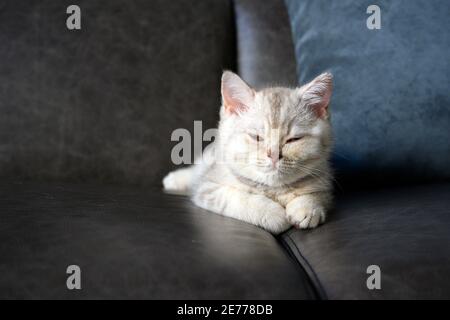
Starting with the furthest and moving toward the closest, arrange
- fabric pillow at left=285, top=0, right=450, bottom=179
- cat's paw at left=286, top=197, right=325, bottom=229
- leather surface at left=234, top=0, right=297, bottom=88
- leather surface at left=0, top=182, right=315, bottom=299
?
leather surface at left=234, top=0, right=297, bottom=88 → fabric pillow at left=285, top=0, right=450, bottom=179 → cat's paw at left=286, top=197, right=325, bottom=229 → leather surface at left=0, top=182, right=315, bottom=299

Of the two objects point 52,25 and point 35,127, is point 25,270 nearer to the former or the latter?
point 35,127

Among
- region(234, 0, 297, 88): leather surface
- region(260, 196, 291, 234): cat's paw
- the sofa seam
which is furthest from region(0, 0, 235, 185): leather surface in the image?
the sofa seam

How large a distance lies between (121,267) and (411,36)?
3.81ft

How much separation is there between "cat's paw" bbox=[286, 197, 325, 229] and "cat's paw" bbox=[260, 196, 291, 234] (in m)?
0.02

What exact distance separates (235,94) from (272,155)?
0.84ft

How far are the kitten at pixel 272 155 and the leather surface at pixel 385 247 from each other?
96 millimetres

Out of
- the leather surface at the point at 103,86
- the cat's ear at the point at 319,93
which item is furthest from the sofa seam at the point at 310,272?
the leather surface at the point at 103,86

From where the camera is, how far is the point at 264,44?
5.97ft

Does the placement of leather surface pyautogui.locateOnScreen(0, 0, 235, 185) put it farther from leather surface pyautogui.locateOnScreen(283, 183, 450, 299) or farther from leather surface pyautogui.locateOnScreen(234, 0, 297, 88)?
leather surface pyautogui.locateOnScreen(283, 183, 450, 299)

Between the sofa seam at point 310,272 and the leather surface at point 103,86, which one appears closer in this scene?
the sofa seam at point 310,272

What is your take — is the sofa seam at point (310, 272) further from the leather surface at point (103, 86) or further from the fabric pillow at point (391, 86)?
the leather surface at point (103, 86)

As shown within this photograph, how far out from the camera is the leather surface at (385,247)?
794mm

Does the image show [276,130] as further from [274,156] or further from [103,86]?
[103,86]

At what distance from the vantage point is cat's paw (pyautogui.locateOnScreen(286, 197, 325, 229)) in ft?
3.68
